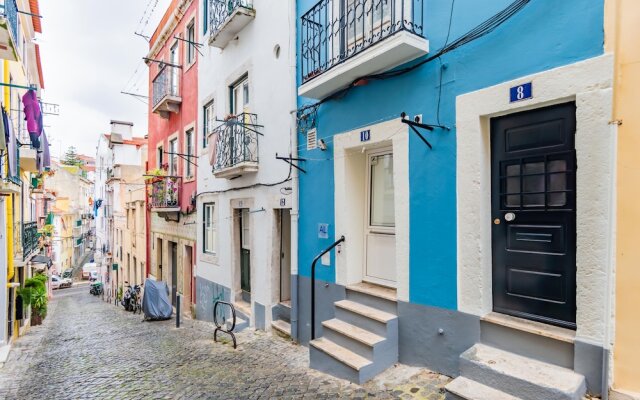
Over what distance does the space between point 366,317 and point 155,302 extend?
9639 mm

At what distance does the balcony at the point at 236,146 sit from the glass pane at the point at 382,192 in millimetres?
3143

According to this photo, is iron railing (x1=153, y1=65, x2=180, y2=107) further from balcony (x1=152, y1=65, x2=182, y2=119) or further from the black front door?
the black front door

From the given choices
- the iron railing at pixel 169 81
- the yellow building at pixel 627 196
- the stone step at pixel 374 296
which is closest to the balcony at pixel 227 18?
the iron railing at pixel 169 81

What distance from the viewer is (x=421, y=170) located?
4449 millimetres

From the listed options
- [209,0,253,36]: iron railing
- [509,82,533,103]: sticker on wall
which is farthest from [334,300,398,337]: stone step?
[209,0,253,36]: iron railing

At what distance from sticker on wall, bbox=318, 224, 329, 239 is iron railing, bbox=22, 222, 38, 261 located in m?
10.5

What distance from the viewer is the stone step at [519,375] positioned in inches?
117

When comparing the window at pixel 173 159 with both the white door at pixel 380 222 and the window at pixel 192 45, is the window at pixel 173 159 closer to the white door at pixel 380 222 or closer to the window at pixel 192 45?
the window at pixel 192 45

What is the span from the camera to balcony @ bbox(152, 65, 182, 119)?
13.0 m

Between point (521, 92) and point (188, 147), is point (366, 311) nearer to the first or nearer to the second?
point (521, 92)

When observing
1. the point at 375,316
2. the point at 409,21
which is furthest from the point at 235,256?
the point at 409,21

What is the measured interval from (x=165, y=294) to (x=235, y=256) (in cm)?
474

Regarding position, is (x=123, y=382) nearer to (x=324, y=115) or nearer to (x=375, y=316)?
(x=375, y=316)

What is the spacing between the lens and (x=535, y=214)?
3596 millimetres
